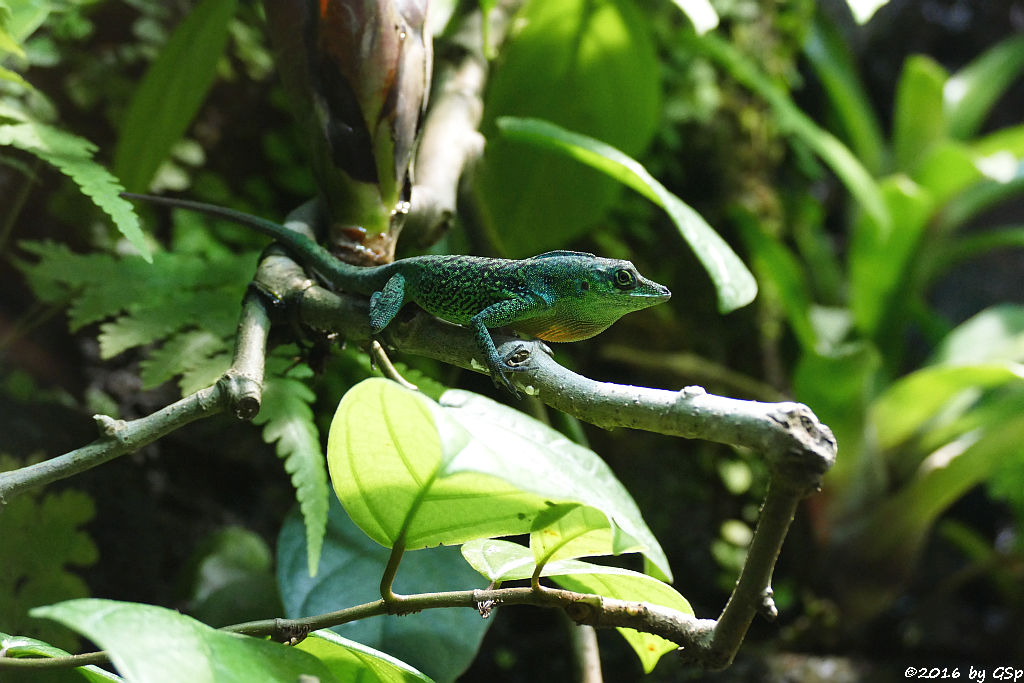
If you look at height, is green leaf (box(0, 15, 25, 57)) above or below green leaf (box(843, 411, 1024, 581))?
above

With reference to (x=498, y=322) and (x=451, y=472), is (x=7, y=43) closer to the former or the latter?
(x=498, y=322)

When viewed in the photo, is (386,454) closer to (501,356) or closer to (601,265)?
(501,356)

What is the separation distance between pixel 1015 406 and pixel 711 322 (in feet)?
3.94

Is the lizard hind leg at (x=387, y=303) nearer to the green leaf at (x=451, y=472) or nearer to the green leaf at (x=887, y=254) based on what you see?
the green leaf at (x=451, y=472)

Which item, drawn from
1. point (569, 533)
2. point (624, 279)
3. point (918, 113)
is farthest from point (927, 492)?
point (569, 533)

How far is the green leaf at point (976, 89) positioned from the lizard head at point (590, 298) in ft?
10.7

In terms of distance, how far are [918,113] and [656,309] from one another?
1.68 metres

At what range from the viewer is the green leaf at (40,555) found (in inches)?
47.8

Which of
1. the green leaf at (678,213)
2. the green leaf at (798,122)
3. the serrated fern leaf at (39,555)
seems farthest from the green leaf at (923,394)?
the serrated fern leaf at (39,555)

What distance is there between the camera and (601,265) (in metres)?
1.17

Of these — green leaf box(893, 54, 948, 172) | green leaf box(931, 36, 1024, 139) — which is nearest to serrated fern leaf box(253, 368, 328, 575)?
green leaf box(893, 54, 948, 172)


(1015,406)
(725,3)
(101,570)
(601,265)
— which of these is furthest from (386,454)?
(725,3)

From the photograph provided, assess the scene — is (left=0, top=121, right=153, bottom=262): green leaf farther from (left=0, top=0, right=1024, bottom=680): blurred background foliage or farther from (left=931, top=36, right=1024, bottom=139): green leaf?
(left=931, top=36, right=1024, bottom=139): green leaf

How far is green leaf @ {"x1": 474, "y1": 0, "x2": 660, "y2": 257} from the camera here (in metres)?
1.76
